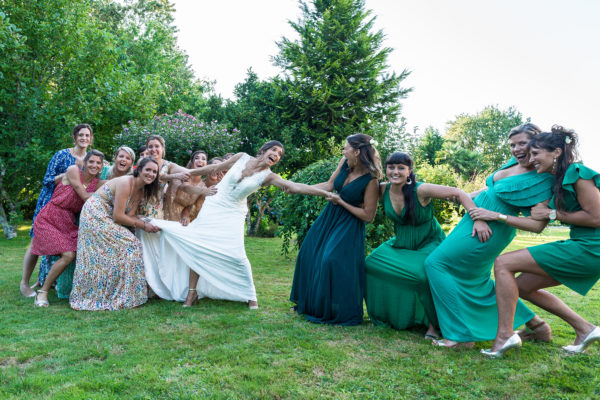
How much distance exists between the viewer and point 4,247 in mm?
11852

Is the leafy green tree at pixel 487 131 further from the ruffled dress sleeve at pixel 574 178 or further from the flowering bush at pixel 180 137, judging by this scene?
the ruffled dress sleeve at pixel 574 178

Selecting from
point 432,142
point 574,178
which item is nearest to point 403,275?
point 574,178

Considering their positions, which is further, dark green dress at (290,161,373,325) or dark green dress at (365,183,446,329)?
dark green dress at (290,161,373,325)

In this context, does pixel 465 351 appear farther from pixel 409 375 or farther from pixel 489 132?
pixel 489 132

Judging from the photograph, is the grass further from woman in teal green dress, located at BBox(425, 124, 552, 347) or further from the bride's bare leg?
the bride's bare leg

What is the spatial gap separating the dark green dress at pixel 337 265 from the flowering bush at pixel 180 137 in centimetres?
963

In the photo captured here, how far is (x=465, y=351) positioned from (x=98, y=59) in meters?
14.6

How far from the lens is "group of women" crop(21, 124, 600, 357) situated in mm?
3920

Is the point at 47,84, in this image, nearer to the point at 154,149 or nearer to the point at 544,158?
the point at 154,149

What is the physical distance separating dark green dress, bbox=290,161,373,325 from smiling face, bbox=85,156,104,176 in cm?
317

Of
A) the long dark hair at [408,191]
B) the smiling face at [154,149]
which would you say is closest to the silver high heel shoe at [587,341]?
the long dark hair at [408,191]

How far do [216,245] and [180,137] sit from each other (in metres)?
9.06

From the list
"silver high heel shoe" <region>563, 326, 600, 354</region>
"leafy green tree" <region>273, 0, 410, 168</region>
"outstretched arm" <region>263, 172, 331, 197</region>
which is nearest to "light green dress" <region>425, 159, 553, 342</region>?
"silver high heel shoe" <region>563, 326, 600, 354</region>

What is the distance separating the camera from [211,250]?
18.5 ft
